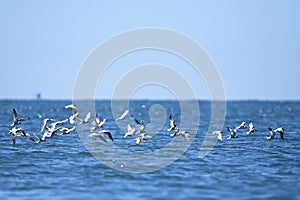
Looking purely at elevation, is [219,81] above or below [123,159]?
above

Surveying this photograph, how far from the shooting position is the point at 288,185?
32.8m

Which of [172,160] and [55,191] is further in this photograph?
[172,160]

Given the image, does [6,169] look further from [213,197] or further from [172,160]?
[213,197]

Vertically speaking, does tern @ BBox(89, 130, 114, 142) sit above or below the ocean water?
above

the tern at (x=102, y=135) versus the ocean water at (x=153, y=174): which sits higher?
the tern at (x=102, y=135)

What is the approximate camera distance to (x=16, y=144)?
4994 cm

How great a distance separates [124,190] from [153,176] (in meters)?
4.08

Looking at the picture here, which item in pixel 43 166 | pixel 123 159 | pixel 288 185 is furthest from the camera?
pixel 123 159

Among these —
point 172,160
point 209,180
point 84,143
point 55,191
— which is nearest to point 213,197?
point 209,180

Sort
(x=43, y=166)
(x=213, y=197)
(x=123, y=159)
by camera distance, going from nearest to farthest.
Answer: (x=213, y=197)
(x=43, y=166)
(x=123, y=159)

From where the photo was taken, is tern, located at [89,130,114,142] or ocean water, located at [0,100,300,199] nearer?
ocean water, located at [0,100,300,199]

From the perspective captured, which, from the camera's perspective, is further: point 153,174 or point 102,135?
point 102,135

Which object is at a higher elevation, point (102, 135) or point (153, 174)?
point (102, 135)

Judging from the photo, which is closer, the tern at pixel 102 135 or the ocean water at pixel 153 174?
the ocean water at pixel 153 174
